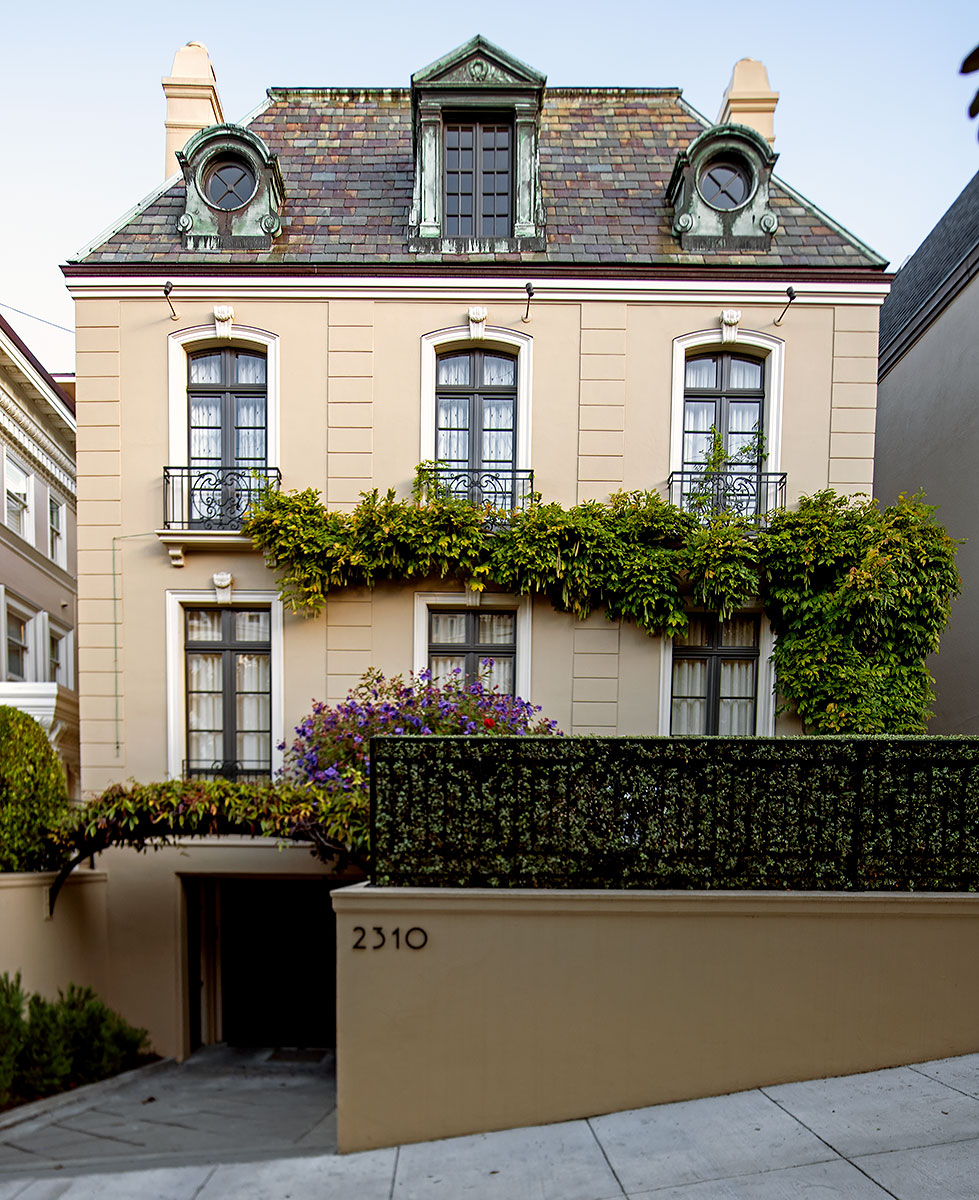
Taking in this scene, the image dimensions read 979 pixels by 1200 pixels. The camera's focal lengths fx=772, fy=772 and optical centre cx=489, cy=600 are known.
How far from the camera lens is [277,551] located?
9.84 meters

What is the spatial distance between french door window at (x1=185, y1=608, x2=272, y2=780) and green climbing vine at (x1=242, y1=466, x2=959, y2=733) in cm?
121

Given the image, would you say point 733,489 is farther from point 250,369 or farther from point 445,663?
point 250,369

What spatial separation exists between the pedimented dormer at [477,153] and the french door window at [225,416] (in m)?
2.95

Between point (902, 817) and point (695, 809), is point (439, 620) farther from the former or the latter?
point (902, 817)

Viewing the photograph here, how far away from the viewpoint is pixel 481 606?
1037 cm

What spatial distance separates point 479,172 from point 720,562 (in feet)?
21.1

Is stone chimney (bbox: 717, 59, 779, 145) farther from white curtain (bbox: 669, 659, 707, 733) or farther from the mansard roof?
white curtain (bbox: 669, 659, 707, 733)

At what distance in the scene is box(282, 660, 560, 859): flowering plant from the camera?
818 cm

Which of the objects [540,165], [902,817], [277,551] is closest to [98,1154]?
[277,551]

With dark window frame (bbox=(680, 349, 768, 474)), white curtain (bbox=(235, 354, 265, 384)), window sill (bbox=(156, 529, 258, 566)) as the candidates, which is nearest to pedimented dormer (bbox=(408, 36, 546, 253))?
white curtain (bbox=(235, 354, 265, 384))

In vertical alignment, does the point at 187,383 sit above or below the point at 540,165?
below

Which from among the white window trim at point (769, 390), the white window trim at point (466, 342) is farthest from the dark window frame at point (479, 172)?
the white window trim at point (769, 390)

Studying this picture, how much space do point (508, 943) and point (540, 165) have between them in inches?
409

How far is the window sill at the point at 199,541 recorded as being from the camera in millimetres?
10000
